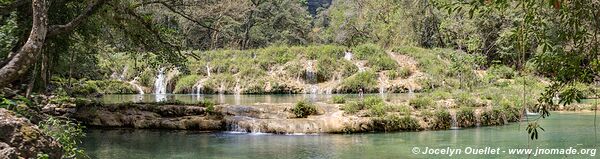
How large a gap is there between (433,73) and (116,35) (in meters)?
19.3

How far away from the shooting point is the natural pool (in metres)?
11.0

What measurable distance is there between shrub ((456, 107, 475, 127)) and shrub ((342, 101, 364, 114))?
2825 mm

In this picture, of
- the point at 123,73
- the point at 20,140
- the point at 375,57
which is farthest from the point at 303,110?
the point at 123,73

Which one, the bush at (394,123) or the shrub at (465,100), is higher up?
the shrub at (465,100)

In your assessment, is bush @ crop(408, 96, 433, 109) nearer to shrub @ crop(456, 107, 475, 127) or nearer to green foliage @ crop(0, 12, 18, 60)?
shrub @ crop(456, 107, 475, 127)

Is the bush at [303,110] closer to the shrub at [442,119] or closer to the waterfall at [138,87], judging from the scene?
the shrub at [442,119]

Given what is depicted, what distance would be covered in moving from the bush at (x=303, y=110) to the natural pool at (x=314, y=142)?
1734 mm

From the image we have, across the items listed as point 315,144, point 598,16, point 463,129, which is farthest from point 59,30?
point 463,129

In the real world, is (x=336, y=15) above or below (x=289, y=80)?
above

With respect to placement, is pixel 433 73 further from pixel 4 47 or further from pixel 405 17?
pixel 4 47

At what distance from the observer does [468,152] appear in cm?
1104

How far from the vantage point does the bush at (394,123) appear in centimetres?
1467

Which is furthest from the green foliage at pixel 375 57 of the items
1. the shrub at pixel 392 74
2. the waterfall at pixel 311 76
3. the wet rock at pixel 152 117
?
the wet rock at pixel 152 117

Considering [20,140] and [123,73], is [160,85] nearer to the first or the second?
[123,73]
